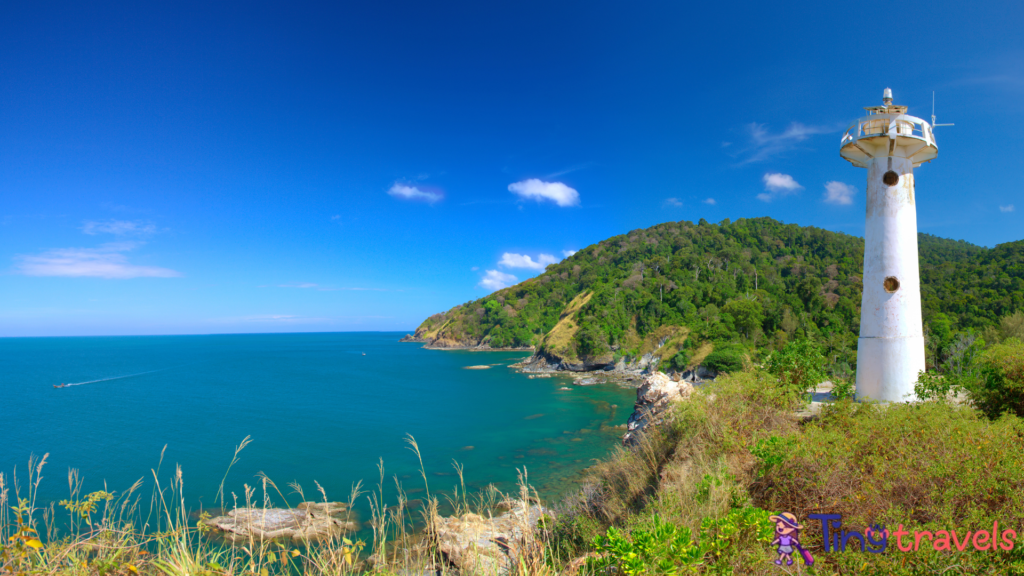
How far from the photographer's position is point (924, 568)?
305 centimetres

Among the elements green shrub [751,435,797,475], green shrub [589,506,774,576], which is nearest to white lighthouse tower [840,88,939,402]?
green shrub [751,435,797,475]

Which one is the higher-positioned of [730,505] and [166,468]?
[730,505]

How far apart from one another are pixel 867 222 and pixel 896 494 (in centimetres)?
753

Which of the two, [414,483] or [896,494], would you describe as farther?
[414,483]

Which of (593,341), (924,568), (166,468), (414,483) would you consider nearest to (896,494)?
(924,568)

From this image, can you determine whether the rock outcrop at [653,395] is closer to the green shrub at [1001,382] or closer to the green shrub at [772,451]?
the green shrub at [1001,382]

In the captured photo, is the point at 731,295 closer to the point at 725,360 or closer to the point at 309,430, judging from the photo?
the point at 725,360

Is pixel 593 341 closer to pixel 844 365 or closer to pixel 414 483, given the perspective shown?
pixel 844 365

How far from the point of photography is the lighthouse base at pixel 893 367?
916cm

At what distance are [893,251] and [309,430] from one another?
26828 mm

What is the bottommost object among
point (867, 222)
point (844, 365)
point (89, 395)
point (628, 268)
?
point (89, 395)

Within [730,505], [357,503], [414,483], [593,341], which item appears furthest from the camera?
[593,341]

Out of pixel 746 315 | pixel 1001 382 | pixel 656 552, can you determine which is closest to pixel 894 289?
pixel 1001 382

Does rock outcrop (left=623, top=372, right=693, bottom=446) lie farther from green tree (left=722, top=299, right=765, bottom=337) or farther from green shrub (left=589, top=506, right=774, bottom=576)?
green tree (left=722, top=299, right=765, bottom=337)
